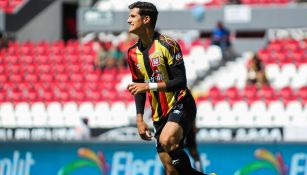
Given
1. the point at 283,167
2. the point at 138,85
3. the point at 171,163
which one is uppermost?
the point at 138,85

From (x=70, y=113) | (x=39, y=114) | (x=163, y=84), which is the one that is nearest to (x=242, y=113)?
(x=70, y=113)

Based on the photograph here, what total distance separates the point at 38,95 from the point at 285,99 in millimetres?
6653

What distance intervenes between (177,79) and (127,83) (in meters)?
12.6

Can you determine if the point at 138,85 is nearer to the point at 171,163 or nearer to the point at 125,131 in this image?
the point at 171,163

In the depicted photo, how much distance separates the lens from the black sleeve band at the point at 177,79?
8.73m

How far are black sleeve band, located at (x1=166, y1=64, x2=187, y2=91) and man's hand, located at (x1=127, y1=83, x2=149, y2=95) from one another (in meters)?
0.24

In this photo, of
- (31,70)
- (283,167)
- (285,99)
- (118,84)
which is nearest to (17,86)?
(31,70)

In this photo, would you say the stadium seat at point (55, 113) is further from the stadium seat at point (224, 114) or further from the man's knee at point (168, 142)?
the man's knee at point (168, 142)

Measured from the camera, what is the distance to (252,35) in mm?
23578

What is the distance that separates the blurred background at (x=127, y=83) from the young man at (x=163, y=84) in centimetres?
459

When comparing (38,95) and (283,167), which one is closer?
(283,167)

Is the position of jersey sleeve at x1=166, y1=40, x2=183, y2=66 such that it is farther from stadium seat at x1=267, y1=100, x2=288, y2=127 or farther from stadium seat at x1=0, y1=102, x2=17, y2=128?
stadium seat at x1=0, y1=102, x2=17, y2=128

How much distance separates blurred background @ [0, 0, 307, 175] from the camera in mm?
13969

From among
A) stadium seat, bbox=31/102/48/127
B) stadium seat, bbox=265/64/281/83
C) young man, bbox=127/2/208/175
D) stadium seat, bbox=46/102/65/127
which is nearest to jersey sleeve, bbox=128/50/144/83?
young man, bbox=127/2/208/175
